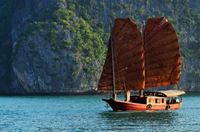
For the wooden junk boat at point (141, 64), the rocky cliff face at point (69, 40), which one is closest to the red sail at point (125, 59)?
the wooden junk boat at point (141, 64)

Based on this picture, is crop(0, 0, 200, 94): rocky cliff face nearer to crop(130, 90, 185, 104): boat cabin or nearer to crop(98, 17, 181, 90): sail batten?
crop(130, 90, 185, 104): boat cabin

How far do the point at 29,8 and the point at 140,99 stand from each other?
10805 centimetres

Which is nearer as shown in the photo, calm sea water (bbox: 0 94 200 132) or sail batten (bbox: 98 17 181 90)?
calm sea water (bbox: 0 94 200 132)

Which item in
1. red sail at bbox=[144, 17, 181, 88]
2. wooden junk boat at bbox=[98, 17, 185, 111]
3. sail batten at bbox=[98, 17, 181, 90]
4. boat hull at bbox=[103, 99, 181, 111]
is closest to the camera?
boat hull at bbox=[103, 99, 181, 111]

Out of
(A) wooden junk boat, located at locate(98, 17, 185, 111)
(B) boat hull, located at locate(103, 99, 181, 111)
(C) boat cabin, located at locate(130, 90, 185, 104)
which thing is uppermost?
(A) wooden junk boat, located at locate(98, 17, 185, 111)

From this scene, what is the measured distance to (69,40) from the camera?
171500 mm

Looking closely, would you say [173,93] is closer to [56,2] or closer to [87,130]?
[87,130]

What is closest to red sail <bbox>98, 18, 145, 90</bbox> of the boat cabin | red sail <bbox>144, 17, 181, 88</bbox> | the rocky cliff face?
the boat cabin

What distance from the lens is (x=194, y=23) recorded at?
18725cm

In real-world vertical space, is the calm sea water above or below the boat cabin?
below

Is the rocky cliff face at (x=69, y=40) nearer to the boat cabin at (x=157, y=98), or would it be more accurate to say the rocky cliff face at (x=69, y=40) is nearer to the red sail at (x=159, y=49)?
the boat cabin at (x=157, y=98)

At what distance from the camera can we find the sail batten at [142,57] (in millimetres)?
84625

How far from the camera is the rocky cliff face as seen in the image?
168 meters

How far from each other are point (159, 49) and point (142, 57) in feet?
10.2
